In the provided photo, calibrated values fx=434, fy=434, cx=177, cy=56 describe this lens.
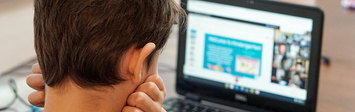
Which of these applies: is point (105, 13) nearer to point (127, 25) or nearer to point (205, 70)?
point (127, 25)

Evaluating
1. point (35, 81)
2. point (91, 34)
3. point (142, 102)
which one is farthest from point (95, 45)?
point (35, 81)

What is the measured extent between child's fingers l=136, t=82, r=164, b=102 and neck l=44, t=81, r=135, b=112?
0.06 m

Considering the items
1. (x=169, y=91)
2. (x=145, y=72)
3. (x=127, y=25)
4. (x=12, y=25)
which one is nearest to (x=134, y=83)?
(x=145, y=72)

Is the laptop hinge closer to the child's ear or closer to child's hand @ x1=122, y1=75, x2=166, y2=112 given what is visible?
child's hand @ x1=122, y1=75, x2=166, y2=112

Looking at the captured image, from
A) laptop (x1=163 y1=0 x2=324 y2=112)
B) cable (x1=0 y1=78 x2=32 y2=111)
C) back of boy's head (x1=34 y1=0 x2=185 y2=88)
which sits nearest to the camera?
back of boy's head (x1=34 y1=0 x2=185 y2=88)

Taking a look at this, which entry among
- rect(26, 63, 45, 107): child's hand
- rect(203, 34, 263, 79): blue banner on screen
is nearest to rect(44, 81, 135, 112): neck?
rect(26, 63, 45, 107): child's hand

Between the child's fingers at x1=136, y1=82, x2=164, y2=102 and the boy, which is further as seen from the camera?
the child's fingers at x1=136, y1=82, x2=164, y2=102

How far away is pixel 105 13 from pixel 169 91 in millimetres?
713

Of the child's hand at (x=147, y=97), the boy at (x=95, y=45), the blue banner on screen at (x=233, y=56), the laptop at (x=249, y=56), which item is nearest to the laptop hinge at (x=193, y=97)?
the laptop at (x=249, y=56)

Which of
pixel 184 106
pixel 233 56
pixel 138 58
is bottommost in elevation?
pixel 184 106

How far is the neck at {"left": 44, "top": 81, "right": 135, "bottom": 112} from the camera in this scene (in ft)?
2.31

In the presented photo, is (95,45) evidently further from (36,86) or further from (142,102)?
(36,86)

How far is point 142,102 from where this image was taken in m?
0.79

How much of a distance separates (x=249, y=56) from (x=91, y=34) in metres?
0.56
